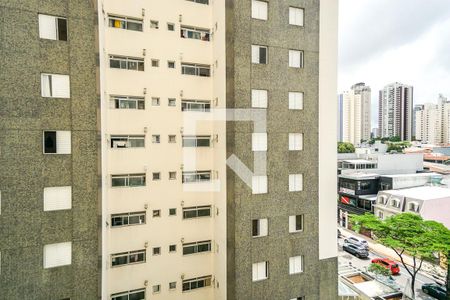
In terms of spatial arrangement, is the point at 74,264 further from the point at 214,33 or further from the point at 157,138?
the point at 214,33

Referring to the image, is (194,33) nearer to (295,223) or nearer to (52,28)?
(52,28)

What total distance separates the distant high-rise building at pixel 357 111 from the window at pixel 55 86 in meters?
124

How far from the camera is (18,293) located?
8711 millimetres

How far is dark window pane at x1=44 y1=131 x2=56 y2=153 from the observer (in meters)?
9.05

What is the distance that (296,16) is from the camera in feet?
37.9

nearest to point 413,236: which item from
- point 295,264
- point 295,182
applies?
point 295,264

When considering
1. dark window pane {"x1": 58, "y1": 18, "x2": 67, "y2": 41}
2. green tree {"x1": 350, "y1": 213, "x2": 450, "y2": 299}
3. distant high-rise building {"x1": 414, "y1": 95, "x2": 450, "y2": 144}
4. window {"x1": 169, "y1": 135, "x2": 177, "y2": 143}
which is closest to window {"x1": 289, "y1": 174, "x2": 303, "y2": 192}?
window {"x1": 169, "y1": 135, "x2": 177, "y2": 143}

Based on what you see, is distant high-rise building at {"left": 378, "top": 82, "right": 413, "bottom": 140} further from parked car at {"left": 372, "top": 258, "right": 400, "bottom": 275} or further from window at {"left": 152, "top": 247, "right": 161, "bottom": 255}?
window at {"left": 152, "top": 247, "right": 161, "bottom": 255}

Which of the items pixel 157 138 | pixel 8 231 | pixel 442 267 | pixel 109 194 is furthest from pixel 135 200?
pixel 442 267

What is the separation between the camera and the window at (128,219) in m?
11.1

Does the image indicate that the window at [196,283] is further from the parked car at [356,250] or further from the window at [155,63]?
the parked car at [356,250]

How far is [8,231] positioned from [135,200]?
4.40m

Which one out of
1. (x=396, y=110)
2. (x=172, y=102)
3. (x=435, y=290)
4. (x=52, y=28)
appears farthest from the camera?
(x=396, y=110)

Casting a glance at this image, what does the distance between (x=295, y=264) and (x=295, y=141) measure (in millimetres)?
5689
